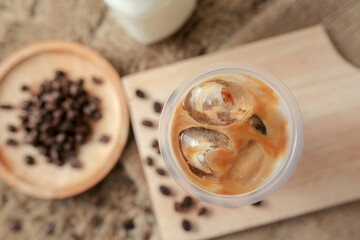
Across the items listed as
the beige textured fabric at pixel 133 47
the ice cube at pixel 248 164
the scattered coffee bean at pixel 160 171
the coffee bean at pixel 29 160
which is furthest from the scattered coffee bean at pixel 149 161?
the coffee bean at pixel 29 160

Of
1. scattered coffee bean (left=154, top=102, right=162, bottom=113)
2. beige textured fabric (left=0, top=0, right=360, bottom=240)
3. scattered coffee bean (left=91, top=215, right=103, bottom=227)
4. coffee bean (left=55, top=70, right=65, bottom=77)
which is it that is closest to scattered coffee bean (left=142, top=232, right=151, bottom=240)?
beige textured fabric (left=0, top=0, right=360, bottom=240)

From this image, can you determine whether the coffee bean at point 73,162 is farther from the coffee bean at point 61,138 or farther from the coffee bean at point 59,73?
the coffee bean at point 59,73

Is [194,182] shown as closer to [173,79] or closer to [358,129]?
[173,79]

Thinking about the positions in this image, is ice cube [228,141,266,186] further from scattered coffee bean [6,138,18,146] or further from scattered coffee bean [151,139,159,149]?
scattered coffee bean [6,138,18,146]

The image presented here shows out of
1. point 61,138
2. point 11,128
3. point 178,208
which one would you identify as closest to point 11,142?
point 11,128

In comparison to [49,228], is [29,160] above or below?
above

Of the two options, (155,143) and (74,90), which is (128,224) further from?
(74,90)
